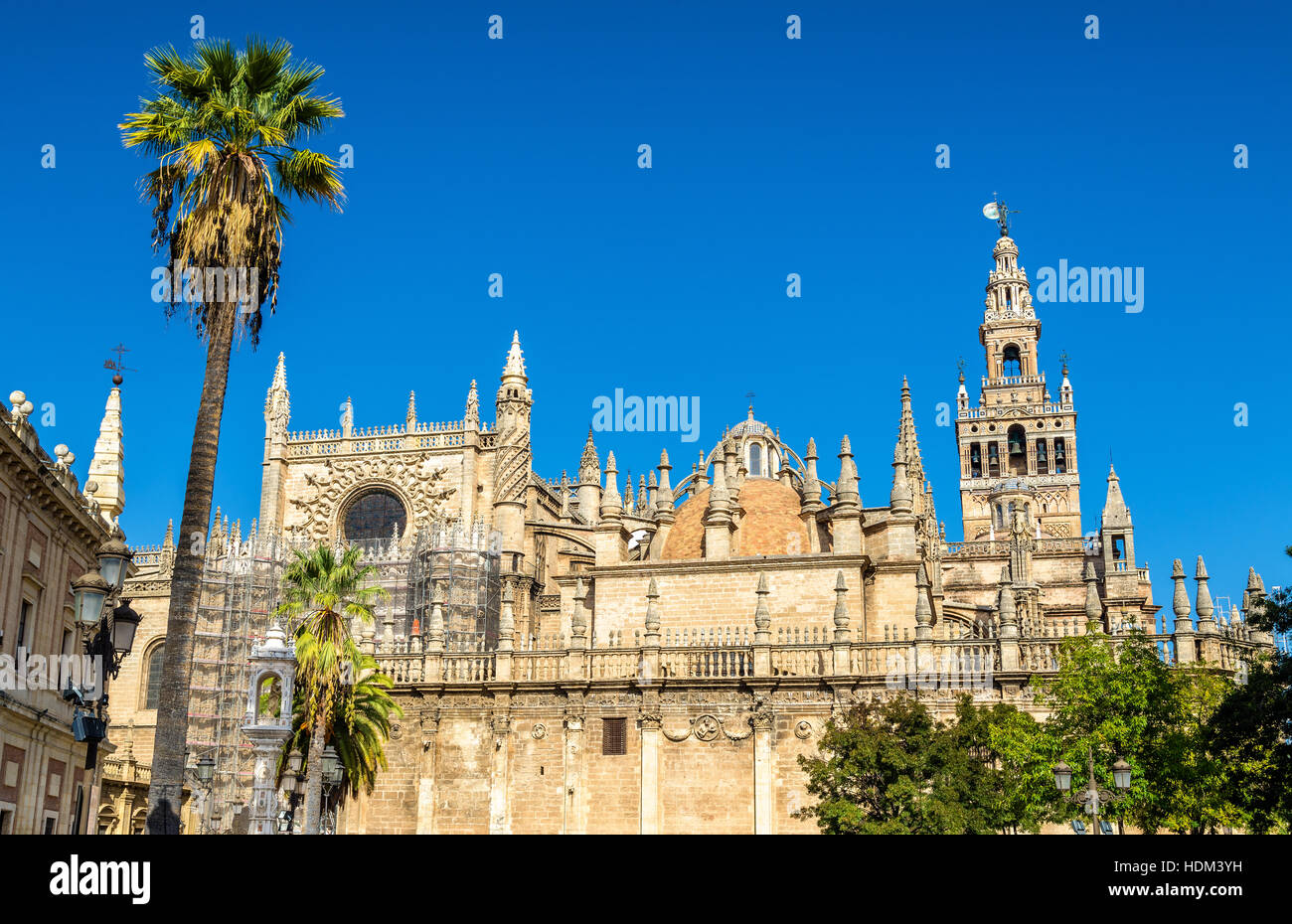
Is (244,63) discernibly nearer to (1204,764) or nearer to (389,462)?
(1204,764)

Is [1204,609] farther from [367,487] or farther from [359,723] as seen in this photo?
[367,487]

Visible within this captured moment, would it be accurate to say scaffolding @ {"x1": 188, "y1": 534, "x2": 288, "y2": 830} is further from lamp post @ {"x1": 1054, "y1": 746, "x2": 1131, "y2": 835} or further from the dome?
lamp post @ {"x1": 1054, "y1": 746, "x2": 1131, "y2": 835}

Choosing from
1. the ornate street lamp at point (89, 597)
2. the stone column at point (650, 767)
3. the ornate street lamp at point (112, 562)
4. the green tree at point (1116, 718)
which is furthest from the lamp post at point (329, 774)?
the green tree at point (1116, 718)

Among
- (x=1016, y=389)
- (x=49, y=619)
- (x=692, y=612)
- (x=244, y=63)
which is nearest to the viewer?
(x=244, y=63)

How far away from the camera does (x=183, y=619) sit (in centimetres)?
1603

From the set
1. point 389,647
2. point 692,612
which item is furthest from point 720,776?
point 389,647

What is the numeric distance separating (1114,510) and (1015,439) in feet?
60.6

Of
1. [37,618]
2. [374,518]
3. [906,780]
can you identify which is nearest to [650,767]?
[906,780]

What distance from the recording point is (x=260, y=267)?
59.8 feet

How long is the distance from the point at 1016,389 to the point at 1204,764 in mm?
57367

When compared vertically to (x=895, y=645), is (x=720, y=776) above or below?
below

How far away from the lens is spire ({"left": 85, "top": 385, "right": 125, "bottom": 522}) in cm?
Result: 3092

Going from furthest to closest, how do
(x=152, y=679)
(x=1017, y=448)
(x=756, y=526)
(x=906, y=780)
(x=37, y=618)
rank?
(x=1017, y=448)
(x=152, y=679)
(x=756, y=526)
(x=906, y=780)
(x=37, y=618)

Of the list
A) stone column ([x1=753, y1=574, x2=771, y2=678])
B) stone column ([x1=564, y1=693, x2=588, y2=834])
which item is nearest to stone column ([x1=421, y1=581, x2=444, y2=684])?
stone column ([x1=564, y1=693, x2=588, y2=834])
